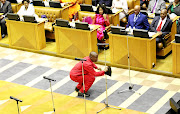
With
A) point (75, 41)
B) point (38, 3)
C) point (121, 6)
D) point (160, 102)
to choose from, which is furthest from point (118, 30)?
point (38, 3)

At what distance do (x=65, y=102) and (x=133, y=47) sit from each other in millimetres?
2260

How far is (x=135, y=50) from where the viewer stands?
987 cm

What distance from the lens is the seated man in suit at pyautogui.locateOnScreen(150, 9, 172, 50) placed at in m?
10.3

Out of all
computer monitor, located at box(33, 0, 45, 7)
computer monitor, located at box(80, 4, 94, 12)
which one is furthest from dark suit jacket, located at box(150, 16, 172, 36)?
computer monitor, located at box(33, 0, 45, 7)

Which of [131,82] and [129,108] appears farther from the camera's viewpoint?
[131,82]

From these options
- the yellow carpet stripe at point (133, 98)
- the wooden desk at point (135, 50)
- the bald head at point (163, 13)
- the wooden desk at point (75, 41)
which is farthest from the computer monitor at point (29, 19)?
the yellow carpet stripe at point (133, 98)

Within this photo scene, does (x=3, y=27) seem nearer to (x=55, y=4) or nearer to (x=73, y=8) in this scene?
(x=55, y=4)

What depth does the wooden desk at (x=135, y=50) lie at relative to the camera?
31.9 ft

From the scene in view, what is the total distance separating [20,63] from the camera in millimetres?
11062

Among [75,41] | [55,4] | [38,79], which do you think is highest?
[55,4]

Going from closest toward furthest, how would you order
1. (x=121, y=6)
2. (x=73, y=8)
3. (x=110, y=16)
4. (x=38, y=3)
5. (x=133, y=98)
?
(x=133, y=98) → (x=110, y=16) → (x=121, y=6) → (x=38, y=3) → (x=73, y=8)

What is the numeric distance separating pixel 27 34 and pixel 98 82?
3002 mm

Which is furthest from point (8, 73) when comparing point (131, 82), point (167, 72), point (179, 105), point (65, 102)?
point (179, 105)

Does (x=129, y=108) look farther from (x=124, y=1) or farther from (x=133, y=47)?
(x=124, y=1)
